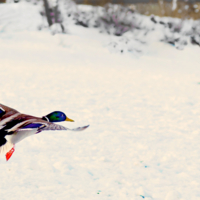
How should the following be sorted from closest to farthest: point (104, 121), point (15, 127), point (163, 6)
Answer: point (15, 127) < point (104, 121) < point (163, 6)

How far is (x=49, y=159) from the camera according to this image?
1.57 metres

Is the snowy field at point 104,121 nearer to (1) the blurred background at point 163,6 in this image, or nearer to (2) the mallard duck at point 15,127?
(2) the mallard duck at point 15,127

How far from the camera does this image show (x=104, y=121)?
226 centimetres

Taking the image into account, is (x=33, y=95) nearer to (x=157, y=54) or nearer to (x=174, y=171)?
(x=174, y=171)

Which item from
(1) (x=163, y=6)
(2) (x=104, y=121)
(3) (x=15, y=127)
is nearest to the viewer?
(3) (x=15, y=127)

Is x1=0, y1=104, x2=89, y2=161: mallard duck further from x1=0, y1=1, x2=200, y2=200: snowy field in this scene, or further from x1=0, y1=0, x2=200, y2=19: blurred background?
x1=0, y1=0, x2=200, y2=19: blurred background

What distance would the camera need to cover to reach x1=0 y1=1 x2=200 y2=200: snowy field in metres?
1.38

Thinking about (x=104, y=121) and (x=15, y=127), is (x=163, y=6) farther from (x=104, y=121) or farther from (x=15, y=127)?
(x=15, y=127)

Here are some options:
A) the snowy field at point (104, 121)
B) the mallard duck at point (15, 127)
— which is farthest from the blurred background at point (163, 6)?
the mallard duck at point (15, 127)

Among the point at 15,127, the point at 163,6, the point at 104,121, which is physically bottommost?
the point at 104,121

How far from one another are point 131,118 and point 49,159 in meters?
1.02

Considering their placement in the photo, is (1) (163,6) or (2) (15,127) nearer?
(2) (15,127)

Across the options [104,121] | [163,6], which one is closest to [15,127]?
[104,121]

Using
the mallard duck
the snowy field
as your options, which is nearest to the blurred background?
the snowy field
